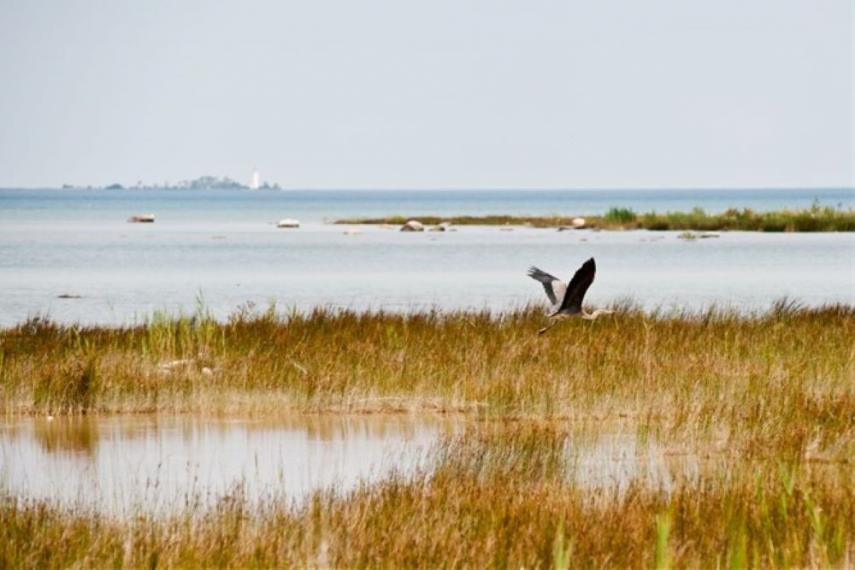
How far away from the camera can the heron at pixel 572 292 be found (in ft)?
53.9

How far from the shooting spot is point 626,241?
223ft

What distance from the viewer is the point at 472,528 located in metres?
9.93

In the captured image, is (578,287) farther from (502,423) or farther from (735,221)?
(735,221)

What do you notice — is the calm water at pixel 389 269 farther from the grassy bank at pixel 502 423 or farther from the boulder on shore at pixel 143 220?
the boulder on shore at pixel 143 220

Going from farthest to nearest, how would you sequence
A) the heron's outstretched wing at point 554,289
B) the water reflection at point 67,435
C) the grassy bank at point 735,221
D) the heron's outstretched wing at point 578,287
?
the grassy bank at point 735,221, the heron's outstretched wing at point 554,289, the heron's outstretched wing at point 578,287, the water reflection at point 67,435

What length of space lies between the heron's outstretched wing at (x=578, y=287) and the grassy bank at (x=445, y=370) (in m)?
0.60

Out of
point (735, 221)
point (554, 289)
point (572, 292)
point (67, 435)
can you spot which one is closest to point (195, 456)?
point (67, 435)

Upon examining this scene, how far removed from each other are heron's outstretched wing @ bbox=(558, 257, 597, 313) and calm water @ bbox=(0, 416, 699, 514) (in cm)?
194

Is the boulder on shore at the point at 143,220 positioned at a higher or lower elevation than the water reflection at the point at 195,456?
lower

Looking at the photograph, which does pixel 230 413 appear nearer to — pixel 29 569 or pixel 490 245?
pixel 29 569

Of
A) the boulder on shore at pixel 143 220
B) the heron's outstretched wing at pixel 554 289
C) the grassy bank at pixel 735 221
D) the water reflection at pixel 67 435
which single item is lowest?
the boulder on shore at pixel 143 220

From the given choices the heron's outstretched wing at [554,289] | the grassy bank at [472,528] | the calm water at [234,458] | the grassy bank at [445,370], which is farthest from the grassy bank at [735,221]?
the grassy bank at [472,528]

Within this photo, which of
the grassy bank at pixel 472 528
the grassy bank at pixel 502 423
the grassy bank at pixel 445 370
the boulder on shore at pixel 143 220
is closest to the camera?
the grassy bank at pixel 472 528

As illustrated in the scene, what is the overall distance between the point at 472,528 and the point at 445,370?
7515 millimetres
